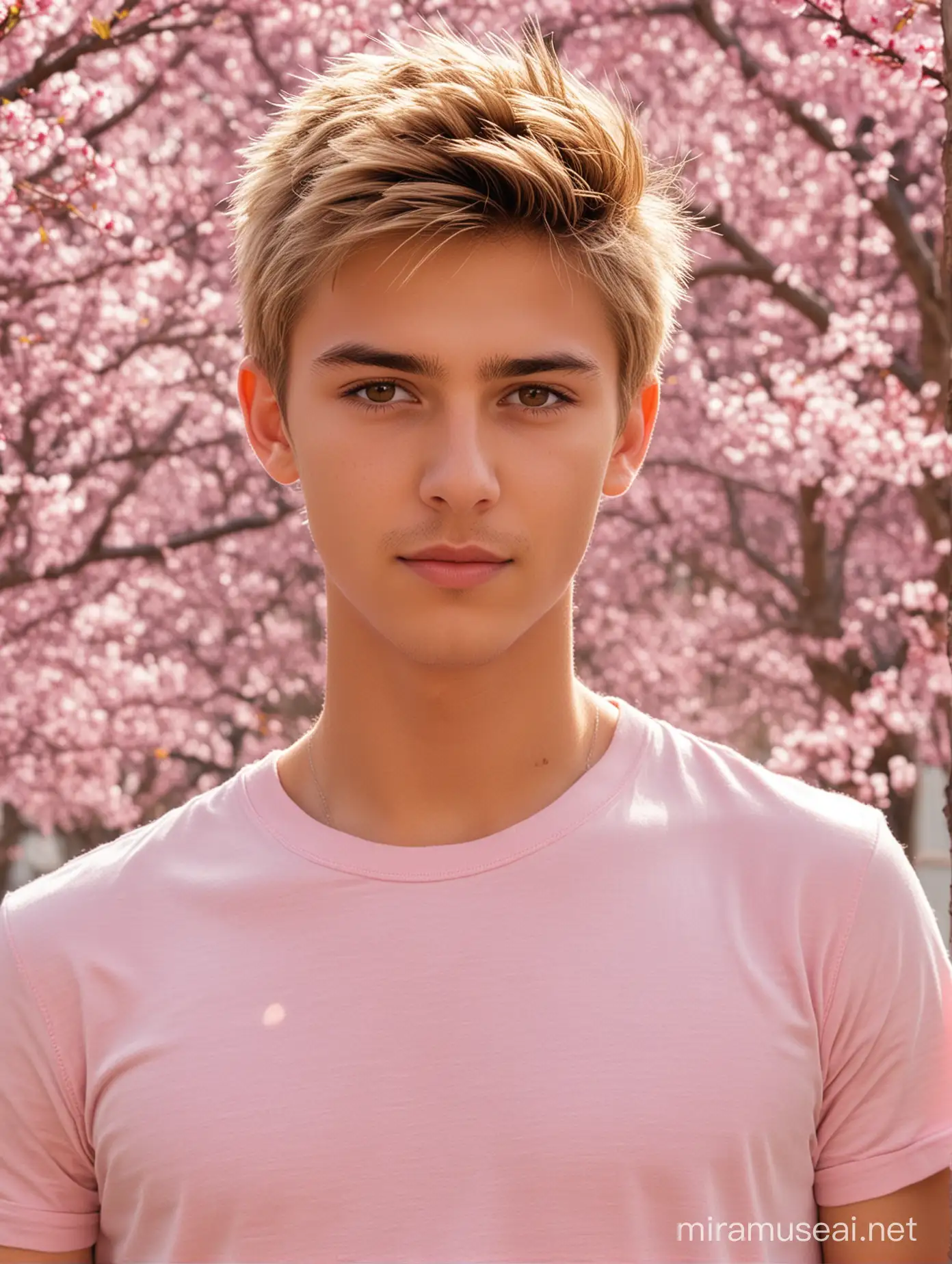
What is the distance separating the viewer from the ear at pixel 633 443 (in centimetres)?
278

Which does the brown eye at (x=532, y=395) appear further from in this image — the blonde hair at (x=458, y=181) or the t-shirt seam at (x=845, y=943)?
the t-shirt seam at (x=845, y=943)

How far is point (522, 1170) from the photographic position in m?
2.34

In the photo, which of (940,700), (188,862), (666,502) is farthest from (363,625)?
(666,502)

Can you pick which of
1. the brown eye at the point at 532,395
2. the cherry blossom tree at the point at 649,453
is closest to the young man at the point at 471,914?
the brown eye at the point at 532,395

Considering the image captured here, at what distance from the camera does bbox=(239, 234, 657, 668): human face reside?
240 cm

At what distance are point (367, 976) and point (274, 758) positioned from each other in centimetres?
56

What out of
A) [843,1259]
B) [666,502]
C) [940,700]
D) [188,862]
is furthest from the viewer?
[666,502]

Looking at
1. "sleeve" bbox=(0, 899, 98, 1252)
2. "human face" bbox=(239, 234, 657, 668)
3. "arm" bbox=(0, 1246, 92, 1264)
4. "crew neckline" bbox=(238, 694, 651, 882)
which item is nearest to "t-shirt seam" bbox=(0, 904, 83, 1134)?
"sleeve" bbox=(0, 899, 98, 1252)

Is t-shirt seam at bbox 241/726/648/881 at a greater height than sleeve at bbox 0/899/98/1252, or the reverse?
t-shirt seam at bbox 241/726/648/881

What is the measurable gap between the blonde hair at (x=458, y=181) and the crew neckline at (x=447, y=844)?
0.66m

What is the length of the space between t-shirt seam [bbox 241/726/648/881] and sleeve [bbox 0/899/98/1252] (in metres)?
0.49

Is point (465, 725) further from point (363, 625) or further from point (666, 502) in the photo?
point (666, 502)

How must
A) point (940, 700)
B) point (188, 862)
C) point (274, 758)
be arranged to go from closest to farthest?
1. point (188, 862)
2. point (274, 758)
3. point (940, 700)

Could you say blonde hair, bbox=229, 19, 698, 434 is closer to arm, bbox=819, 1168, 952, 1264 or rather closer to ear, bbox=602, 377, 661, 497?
ear, bbox=602, 377, 661, 497
